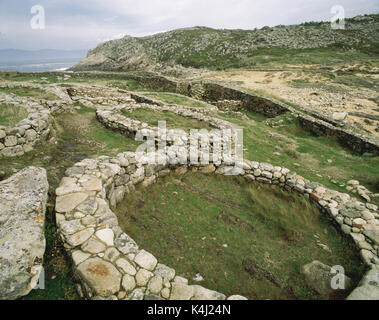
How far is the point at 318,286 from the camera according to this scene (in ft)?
12.7

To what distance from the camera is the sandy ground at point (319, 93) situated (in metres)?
14.2

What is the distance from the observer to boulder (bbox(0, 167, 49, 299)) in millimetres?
2770

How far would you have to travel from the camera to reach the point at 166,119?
11570mm

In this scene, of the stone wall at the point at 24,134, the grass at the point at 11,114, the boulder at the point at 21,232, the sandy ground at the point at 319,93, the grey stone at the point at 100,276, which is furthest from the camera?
the sandy ground at the point at 319,93

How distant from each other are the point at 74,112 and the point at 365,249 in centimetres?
1411

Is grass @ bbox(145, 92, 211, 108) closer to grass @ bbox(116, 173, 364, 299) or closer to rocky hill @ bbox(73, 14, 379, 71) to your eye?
grass @ bbox(116, 173, 364, 299)

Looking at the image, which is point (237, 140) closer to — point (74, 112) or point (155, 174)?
point (155, 174)

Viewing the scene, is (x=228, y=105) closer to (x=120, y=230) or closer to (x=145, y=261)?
(x=120, y=230)

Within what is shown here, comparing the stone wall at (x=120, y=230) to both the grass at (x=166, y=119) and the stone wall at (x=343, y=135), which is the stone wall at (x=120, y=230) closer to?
the grass at (x=166, y=119)

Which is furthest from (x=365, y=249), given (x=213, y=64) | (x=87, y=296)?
(x=213, y=64)

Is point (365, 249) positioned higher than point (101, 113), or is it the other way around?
point (101, 113)

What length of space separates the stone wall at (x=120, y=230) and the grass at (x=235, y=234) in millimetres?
330

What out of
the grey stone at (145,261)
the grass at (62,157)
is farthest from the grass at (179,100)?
the grey stone at (145,261)

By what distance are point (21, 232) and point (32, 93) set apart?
588 inches
